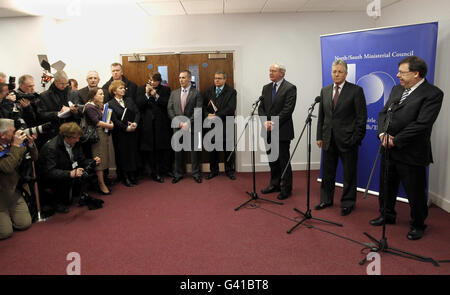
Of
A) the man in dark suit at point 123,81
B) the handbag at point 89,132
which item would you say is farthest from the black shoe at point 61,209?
the man in dark suit at point 123,81

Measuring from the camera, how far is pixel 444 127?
358 centimetres

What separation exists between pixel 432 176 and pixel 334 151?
4.88 feet

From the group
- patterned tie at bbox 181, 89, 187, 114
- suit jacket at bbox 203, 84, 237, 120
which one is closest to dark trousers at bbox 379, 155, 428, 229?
suit jacket at bbox 203, 84, 237, 120

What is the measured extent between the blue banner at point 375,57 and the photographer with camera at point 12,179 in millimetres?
4012

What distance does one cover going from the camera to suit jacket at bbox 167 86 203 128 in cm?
471

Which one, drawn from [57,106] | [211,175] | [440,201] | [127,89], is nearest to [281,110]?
[211,175]

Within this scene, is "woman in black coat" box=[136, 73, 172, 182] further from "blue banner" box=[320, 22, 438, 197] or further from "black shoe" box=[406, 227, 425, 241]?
"black shoe" box=[406, 227, 425, 241]

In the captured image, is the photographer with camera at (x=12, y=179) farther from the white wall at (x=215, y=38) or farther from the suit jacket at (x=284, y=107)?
the suit jacket at (x=284, y=107)

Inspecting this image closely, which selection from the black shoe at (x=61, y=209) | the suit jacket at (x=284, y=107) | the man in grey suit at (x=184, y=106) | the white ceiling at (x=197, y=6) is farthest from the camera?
the man in grey suit at (x=184, y=106)

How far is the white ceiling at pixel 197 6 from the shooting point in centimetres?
424

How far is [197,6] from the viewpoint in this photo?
15.0ft

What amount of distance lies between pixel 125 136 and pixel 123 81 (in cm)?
96

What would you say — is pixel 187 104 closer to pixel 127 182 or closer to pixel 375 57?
pixel 127 182
